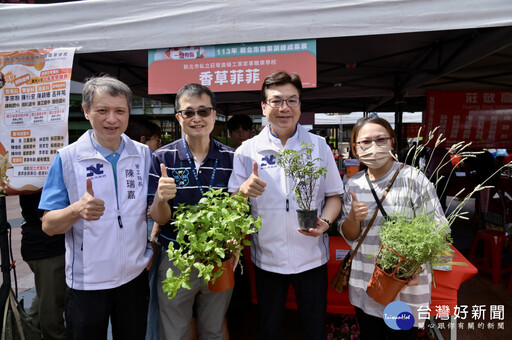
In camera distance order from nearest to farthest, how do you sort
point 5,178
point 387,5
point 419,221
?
point 419,221, point 387,5, point 5,178

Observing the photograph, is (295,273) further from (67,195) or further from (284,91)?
(67,195)

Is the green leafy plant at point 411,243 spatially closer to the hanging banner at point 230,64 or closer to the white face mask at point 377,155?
the white face mask at point 377,155

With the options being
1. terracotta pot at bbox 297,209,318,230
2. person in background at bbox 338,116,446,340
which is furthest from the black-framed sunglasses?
person in background at bbox 338,116,446,340

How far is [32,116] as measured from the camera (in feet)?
7.10

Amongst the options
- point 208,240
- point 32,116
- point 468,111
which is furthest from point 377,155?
point 468,111

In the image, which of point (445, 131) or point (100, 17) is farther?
point (445, 131)

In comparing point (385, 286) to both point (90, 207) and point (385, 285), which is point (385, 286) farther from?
point (90, 207)

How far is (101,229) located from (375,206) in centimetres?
158

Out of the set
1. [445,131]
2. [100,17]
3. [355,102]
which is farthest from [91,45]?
[355,102]

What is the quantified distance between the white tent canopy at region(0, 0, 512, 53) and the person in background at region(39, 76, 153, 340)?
808 mm

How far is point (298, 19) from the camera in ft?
7.01

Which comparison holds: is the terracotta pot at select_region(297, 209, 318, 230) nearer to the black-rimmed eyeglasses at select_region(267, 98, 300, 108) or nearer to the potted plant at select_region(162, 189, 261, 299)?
the potted plant at select_region(162, 189, 261, 299)

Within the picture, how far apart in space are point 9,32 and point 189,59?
4.54ft

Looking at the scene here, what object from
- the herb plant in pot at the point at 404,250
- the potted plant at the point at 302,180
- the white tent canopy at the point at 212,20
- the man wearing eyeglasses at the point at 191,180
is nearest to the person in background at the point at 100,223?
the man wearing eyeglasses at the point at 191,180
